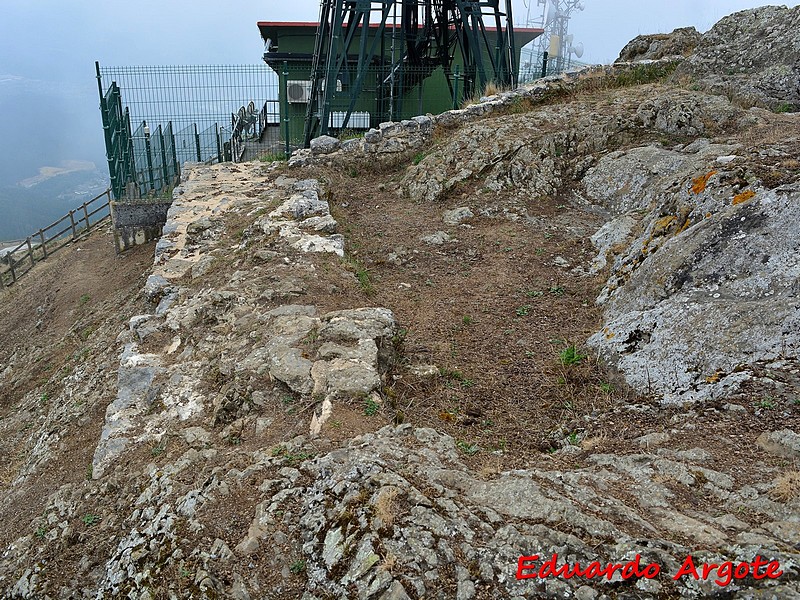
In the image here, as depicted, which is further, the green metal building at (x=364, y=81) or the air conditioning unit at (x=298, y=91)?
the air conditioning unit at (x=298, y=91)

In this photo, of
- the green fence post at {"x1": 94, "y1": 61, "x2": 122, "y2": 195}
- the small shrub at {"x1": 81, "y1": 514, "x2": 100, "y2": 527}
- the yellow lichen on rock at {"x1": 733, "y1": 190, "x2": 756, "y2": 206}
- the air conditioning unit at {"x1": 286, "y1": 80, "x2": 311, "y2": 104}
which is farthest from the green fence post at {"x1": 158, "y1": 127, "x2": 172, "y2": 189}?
the yellow lichen on rock at {"x1": 733, "y1": 190, "x2": 756, "y2": 206}

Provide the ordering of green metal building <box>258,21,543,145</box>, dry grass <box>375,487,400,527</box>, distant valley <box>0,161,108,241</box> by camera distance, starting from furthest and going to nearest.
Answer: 1. distant valley <box>0,161,108,241</box>
2. green metal building <box>258,21,543,145</box>
3. dry grass <box>375,487,400,527</box>

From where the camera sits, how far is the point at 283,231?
849cm

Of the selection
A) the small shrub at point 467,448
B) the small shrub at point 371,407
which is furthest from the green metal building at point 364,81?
the small shrub at point 467,448

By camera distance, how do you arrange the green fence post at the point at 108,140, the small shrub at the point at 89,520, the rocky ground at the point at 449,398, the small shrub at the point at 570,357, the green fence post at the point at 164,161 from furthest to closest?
the green fence post at the point at 164,161 < the green fence post at the point at 108,140 < the small shrub at the point at 570,357 < the small shrub at the point at 89,520 < the rocky ground at the point at 449,398

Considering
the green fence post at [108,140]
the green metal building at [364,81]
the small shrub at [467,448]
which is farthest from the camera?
the green metal building at [364,81]

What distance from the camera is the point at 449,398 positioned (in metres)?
5.02

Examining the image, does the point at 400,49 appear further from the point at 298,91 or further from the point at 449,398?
the point at 449,398

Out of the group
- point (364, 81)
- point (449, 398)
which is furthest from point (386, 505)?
point (364, 81)

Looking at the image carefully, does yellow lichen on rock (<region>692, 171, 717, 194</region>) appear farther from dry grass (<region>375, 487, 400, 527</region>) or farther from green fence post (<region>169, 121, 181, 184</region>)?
green fence post (<region>169, 121, 181, 184</region>)

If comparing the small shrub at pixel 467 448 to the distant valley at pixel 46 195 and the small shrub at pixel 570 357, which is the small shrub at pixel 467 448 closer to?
the small shrub at pixel 570 357

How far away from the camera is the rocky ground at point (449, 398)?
311 cm

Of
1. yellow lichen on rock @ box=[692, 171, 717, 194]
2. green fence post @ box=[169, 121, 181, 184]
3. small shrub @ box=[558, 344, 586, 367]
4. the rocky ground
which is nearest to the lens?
the rocky ground

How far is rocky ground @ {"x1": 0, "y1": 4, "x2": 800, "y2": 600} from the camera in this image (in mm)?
3111
